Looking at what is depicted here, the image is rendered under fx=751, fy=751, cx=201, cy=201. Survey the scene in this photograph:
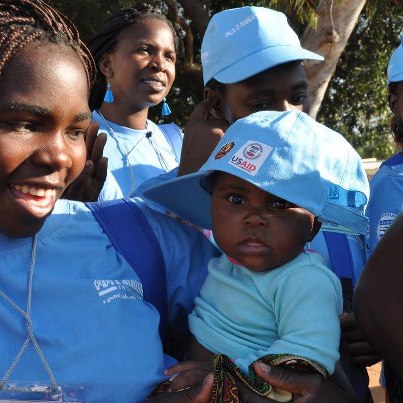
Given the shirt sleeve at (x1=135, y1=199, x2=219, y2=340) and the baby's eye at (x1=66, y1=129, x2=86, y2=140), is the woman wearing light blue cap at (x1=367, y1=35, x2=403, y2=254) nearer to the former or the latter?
the shirt sleeve at (x1=135, y1=199, x2=219, y2=340)

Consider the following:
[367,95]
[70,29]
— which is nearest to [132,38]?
[70,29]

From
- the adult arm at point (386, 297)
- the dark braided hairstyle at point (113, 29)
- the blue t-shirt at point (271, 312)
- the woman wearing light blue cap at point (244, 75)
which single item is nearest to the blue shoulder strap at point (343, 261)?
the woman wearing light blue cap at point (244, 75)

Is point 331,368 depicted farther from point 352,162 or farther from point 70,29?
point 70,29

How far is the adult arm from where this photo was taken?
1541mm

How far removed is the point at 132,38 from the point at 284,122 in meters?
2.60

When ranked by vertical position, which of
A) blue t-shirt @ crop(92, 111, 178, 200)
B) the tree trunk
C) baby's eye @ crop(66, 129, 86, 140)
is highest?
baby's eye @ crop(66, 129, 86, 140)

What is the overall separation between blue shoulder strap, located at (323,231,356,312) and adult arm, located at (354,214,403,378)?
579 millimetres

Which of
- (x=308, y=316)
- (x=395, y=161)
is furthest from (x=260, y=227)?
(x=395, y=161)

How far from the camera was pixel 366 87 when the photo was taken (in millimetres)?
15945

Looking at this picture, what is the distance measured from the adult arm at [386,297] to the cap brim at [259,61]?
4.03 feet

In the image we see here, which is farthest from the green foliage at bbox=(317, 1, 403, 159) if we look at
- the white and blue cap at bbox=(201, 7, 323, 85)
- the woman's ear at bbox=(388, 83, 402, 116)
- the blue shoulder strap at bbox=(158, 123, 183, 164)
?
the white and blue cap at bbox=(201, 7, 323, 85)

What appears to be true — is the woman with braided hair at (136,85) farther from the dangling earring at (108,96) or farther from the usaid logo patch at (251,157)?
the usaid logo patch at (251,157)

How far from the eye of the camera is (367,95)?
16.2m

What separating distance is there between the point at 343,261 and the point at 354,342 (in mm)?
359
